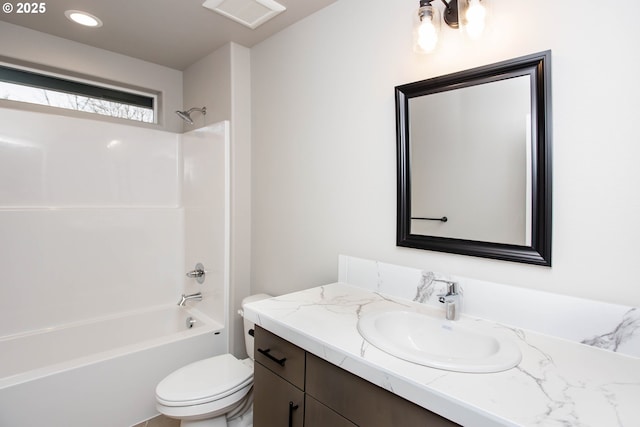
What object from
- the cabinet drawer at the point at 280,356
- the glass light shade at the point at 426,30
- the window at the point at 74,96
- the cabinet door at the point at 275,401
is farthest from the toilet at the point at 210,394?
the window at the point at 74,96

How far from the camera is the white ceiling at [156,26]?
1955mm

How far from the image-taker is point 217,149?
251 centimetres

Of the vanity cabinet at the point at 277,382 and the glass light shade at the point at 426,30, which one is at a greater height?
the glass light shade at the point at 426,30

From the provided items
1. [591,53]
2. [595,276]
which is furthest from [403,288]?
[591,53]

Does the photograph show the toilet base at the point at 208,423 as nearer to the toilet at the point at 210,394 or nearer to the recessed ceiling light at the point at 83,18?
the toilet at the point at 210,394

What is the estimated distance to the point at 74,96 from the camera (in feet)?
8.48

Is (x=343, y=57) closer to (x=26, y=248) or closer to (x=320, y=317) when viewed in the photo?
(x=320, y=317)

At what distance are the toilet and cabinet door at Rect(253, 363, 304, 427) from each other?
0.34 m

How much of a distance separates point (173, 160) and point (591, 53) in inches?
113

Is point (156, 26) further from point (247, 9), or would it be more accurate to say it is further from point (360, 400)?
point (360, 400)

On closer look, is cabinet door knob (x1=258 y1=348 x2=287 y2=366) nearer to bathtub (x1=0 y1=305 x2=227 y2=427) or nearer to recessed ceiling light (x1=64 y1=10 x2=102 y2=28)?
bathtub (x1=0 y1=305 x2=227 y2=427)

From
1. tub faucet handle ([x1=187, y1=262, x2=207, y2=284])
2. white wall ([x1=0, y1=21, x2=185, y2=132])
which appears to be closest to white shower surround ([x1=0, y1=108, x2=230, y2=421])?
tub faucet handle ([x1=187, y1=262, x2=207, y2=284])

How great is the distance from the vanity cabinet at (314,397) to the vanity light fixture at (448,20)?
4.23 ft

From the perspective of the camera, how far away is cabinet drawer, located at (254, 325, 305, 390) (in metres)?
1.18
